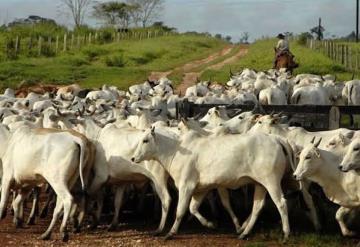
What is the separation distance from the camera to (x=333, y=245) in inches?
343

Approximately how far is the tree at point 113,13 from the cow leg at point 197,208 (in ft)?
230

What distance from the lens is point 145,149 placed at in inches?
382

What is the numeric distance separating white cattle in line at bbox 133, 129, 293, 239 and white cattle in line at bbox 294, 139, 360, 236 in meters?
0.32

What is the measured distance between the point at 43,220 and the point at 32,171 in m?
1.37

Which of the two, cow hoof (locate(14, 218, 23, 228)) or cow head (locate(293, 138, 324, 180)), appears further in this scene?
cow hoof (locate(14, 218, 23, 228))

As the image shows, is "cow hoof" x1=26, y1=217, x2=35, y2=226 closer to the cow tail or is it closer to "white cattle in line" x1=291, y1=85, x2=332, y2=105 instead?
the cow tail

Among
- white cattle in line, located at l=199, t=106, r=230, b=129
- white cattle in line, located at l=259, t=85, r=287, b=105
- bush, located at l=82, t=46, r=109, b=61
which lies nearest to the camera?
white cattle in line, located at l=199, t=106, r=230, b=129

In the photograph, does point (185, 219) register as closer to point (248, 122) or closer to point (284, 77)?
point (248, 122)

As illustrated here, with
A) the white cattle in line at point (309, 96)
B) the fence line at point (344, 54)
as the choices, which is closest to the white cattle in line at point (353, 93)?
the white cattle in line at point (309, 96)

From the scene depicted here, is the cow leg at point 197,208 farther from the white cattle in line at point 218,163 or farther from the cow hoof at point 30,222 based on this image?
the cow hoof at point 30,222

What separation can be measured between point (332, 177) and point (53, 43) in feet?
132

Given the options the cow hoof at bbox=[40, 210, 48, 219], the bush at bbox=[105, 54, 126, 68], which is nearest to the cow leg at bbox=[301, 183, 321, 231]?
the cow hoof at bbox=[40, 210, 48, 219]

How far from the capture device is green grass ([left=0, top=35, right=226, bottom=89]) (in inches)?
1267


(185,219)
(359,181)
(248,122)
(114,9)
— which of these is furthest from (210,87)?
(114,9)
